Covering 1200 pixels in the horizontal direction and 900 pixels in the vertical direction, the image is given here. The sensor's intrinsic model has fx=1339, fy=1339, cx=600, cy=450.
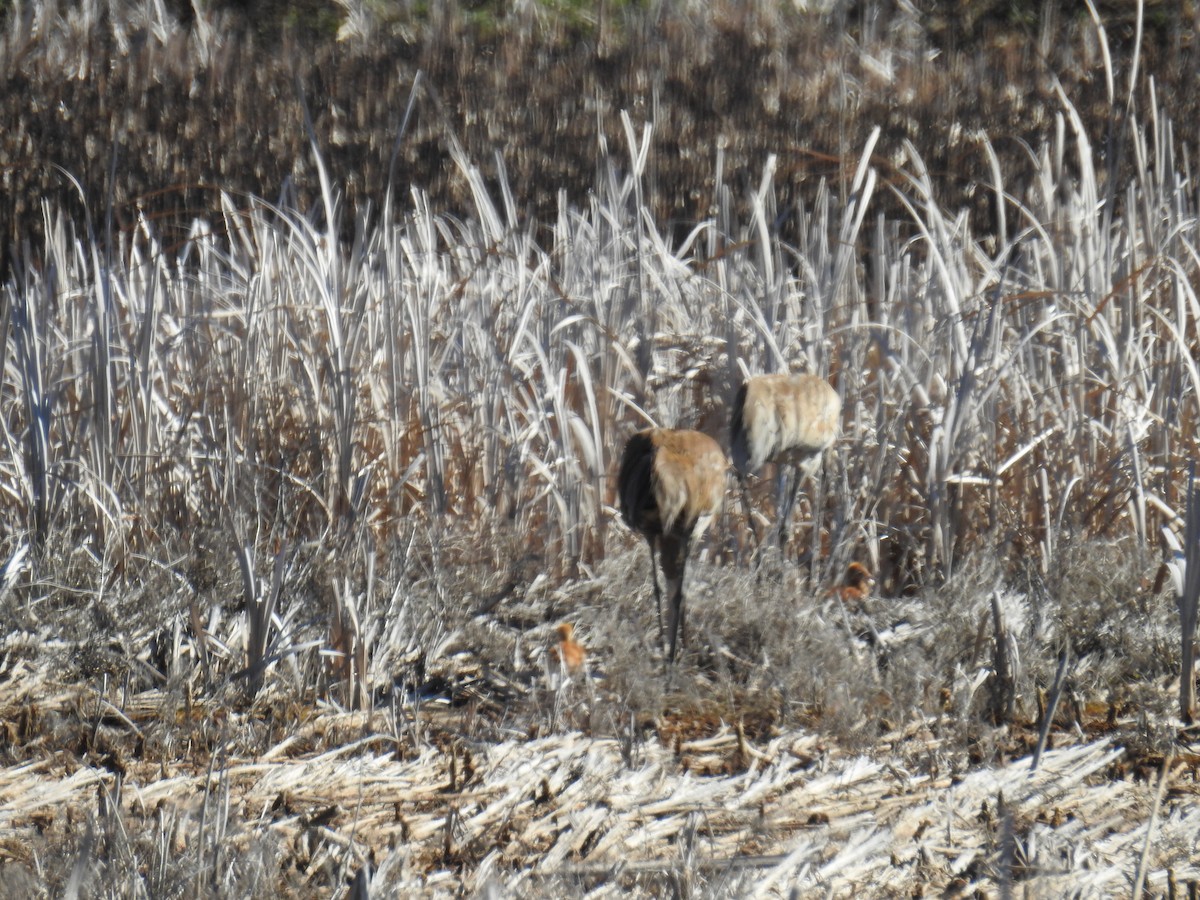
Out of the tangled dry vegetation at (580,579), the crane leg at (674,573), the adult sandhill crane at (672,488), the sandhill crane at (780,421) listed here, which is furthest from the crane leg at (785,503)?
the adult sandhill crane at (672,488)

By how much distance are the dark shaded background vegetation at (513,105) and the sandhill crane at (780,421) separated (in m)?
4.24

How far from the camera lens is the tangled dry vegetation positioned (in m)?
2.38

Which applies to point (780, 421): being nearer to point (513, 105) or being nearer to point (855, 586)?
point (855, 586)

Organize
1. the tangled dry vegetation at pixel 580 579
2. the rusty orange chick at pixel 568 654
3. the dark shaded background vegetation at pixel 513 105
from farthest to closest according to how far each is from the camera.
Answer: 1. the dark shaded background vegetation at pixel 513 105
2. the rusty orange chick at pixel 568 654
3. the tangled dry vegetation at pixel 580 579

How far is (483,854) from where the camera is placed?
7.61 ft

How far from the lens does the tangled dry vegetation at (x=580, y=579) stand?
238 cm

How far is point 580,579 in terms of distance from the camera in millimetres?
3570

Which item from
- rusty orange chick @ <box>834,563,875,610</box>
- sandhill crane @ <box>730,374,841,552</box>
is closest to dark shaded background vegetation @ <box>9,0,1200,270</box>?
rusty orange chick @ <box>834,563,875,610</box>

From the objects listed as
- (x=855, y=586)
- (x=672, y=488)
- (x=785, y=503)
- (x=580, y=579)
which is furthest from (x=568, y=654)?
(x=855, y=586)

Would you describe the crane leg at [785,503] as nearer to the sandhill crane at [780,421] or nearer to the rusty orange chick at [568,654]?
the sandhill crane at [780,421]

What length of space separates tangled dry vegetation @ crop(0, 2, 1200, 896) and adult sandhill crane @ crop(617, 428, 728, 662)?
14.7 inches

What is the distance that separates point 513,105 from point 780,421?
5.04 meters

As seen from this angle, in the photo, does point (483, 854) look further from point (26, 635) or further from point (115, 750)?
point (26, 635)

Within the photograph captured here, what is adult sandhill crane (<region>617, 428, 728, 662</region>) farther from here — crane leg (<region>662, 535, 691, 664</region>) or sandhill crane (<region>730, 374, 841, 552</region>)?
sandhill crane (<region>730, 374, 841, 552</region>)
